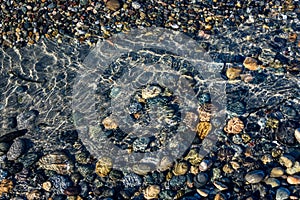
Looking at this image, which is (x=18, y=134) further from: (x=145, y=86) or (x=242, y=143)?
(x=242, y=143)

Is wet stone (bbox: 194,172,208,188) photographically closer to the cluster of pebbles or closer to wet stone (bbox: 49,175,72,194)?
the cluster of pebbles

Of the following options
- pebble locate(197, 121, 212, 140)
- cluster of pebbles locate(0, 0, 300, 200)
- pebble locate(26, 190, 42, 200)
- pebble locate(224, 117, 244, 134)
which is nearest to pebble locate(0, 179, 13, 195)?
cluster of pebbles locate(0, 0, 300, 200)

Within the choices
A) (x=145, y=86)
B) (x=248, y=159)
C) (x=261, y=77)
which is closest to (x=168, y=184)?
(x=248, y=159)

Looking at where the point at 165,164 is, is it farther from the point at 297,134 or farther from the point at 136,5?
the point at 136,5

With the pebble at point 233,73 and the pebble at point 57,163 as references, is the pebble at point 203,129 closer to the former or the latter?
the pebble at point 233,73

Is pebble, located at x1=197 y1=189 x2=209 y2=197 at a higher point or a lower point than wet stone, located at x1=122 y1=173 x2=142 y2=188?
lower

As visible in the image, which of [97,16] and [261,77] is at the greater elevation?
[97,16]

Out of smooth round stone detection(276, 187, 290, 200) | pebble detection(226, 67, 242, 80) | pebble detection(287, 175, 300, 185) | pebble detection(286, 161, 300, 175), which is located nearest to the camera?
smooth round stone detection(276, 187, 290, 200)
